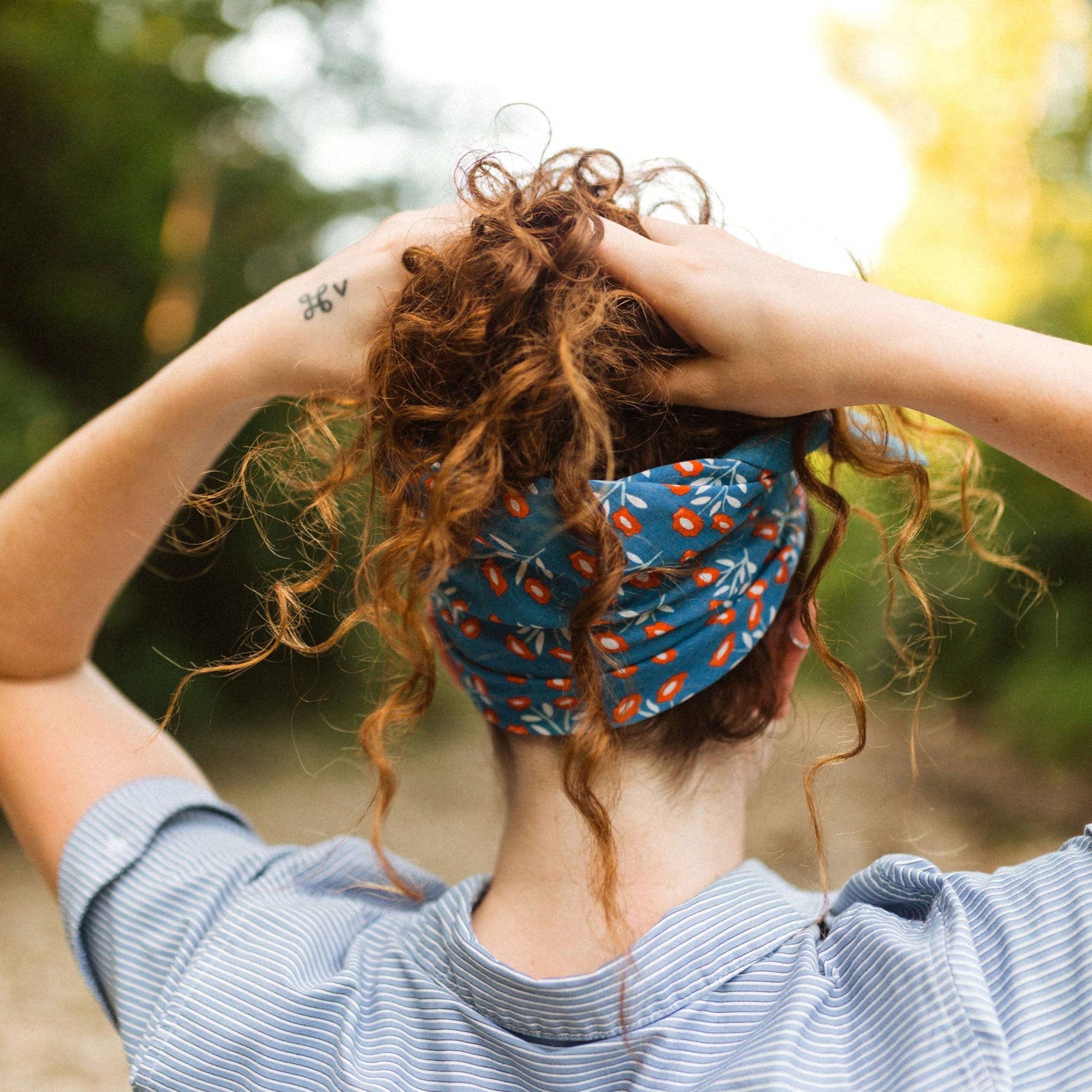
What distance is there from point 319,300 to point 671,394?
0.49 metres

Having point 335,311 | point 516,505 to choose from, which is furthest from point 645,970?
point 335,311

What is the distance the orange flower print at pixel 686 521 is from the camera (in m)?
1.04

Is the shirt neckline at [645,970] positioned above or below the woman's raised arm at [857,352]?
below

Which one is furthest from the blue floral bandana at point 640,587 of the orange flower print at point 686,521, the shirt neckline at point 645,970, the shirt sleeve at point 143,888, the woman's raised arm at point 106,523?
the shirt sleeve at point 143,888

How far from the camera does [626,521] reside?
3.38ft

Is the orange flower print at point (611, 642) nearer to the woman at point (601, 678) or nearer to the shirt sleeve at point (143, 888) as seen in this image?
the woman at point (601, 678)

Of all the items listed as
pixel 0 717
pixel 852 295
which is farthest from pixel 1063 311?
pixel 0 717

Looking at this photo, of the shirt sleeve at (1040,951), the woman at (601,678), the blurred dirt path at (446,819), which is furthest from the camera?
the blurred dirt path at (446,819)

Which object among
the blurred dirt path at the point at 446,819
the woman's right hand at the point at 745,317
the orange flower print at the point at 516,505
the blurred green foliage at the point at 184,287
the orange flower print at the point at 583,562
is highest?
the woman's right hand at the point at 745,317

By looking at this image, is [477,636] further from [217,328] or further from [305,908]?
[217,328]

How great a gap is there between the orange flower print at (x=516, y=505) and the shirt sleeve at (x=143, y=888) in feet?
2.21

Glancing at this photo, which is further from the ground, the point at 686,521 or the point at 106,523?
the point at 686,521

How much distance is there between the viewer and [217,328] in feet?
4.51

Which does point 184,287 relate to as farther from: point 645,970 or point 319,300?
point 645,970
